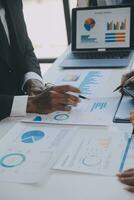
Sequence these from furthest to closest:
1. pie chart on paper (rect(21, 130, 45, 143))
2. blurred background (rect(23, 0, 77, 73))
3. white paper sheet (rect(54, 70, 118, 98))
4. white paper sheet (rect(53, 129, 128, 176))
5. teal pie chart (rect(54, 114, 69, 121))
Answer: blurred background (rect(23, 0, 77, 73)) → white paper sheet (rect(54, 70, 118, 98)) → teal pie chart (rect(54, 114, 69, 121)) → pie chart on paper (rect(21, 130, 45, 143)) → white paper sheet (rect(53, 129, 128, 176))

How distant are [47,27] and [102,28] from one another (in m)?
2.56

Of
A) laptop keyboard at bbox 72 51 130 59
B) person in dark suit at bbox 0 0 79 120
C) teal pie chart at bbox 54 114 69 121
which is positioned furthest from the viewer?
laptop keyboard at bbox 72 51 130 59

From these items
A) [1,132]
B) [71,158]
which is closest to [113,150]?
[71,158]

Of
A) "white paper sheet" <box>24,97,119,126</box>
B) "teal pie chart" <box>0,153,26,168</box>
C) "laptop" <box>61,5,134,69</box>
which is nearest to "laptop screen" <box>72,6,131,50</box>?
"laptop" <box>61,5,134,69</box>

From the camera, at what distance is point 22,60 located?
6.30 feet

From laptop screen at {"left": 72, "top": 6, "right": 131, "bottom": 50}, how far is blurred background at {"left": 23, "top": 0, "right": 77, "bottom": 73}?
86.7 inches

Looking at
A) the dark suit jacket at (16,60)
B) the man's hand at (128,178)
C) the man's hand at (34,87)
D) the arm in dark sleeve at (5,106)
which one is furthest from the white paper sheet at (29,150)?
the dark suit jacket at (16,60)

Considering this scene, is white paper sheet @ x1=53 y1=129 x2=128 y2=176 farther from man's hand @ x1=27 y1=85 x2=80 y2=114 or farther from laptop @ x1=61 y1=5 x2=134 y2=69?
laptop @ x1=61 y1=5 x2=134 y2=69

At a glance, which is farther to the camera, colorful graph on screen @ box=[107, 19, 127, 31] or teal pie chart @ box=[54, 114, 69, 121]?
colorful graph on screen @ box=[107, 19, 127, 31]

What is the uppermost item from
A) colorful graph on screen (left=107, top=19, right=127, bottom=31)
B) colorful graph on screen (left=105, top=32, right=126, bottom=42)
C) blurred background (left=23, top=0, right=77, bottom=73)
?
colorful graph on screen (left=107, top=19, right=127, bottom=31)

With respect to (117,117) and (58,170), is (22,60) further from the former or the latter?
(58,170)

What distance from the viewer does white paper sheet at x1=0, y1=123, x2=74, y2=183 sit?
39.2 inches

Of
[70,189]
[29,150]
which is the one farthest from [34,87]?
[70,189]

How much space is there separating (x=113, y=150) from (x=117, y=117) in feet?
0.75
